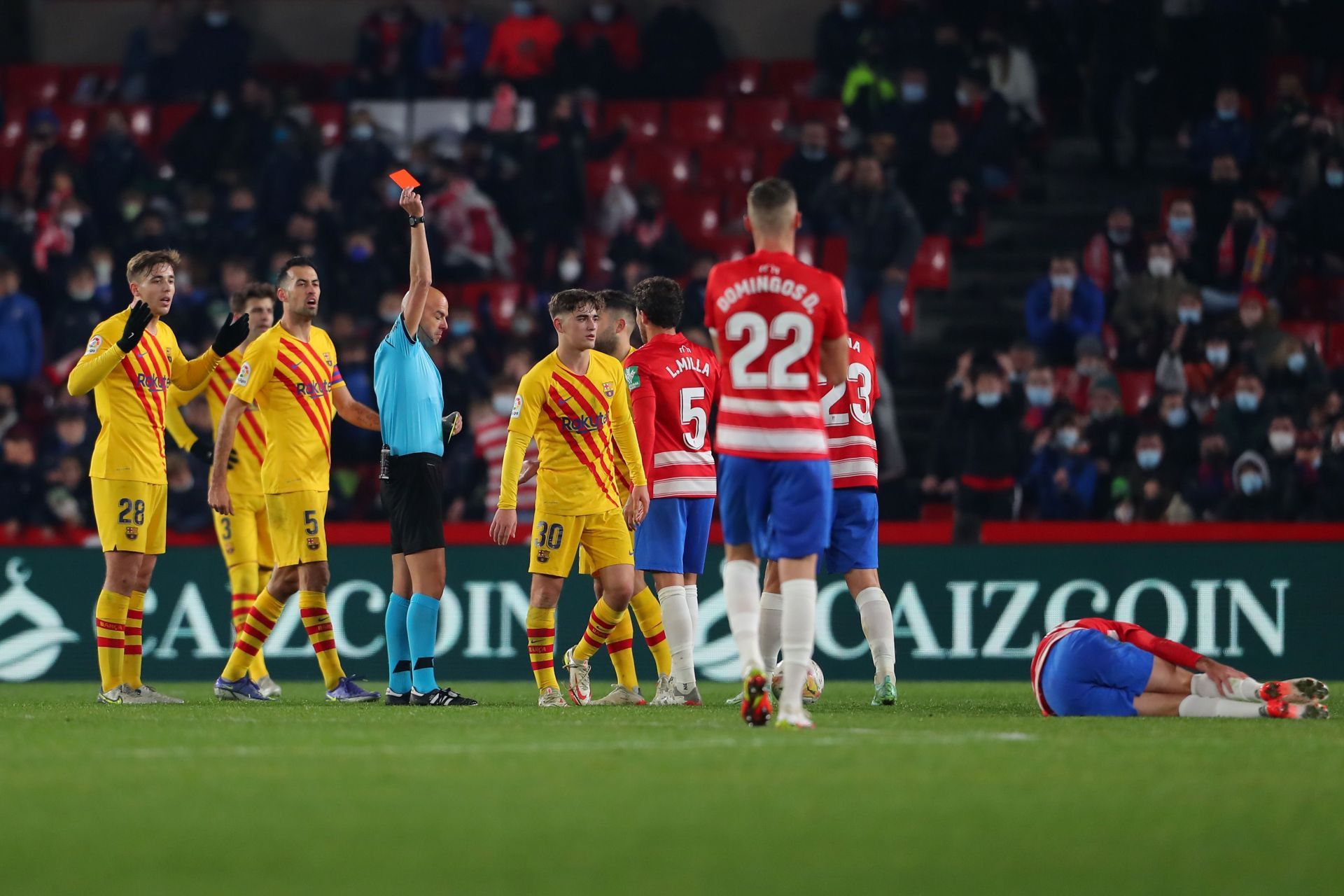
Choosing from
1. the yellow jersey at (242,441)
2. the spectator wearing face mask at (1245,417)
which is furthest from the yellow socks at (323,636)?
the spectator wearing face mask at (1245,417)

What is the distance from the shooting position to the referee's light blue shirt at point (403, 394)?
9703mm

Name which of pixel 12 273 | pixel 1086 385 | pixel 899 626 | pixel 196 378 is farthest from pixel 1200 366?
pixel 12 273

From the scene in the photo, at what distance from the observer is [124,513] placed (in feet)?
33.1

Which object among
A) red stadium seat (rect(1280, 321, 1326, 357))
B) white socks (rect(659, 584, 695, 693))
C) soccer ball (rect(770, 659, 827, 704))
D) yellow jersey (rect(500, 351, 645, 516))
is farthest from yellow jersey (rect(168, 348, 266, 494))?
red stadium seat (rect(1280, 321, 1326, 357))

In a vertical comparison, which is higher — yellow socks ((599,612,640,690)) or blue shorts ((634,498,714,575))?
blue shorts ((634,498,714,575))

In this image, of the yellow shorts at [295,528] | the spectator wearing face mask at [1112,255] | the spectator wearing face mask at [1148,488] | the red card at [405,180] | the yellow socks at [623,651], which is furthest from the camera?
the spectator wearing face mask at [1112,255]

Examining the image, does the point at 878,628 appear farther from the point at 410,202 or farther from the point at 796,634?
the point at 410,202

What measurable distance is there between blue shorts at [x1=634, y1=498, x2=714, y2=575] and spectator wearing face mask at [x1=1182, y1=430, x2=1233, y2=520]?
254 inches

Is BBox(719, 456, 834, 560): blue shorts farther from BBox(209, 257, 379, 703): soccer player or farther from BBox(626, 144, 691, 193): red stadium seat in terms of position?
BBox(626, 144, 691, 193): red stadium seat

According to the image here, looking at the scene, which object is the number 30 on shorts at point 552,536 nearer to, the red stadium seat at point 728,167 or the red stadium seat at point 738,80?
the red stadium seat at point 728,167

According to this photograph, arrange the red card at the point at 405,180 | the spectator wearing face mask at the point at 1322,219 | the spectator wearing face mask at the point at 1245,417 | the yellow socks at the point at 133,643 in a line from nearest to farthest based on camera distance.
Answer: the red card at the point at 405,180
the yellow socks at the point at 133,643
the spectator wearing face mask at the point at 1245,417
the spectator wearing face mask at the point at 1322,219

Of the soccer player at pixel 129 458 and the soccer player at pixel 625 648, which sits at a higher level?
the soccer player at pixel 129 458

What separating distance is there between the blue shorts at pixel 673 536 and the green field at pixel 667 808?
1849 mm

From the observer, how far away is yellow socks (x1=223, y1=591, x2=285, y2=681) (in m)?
10.5
